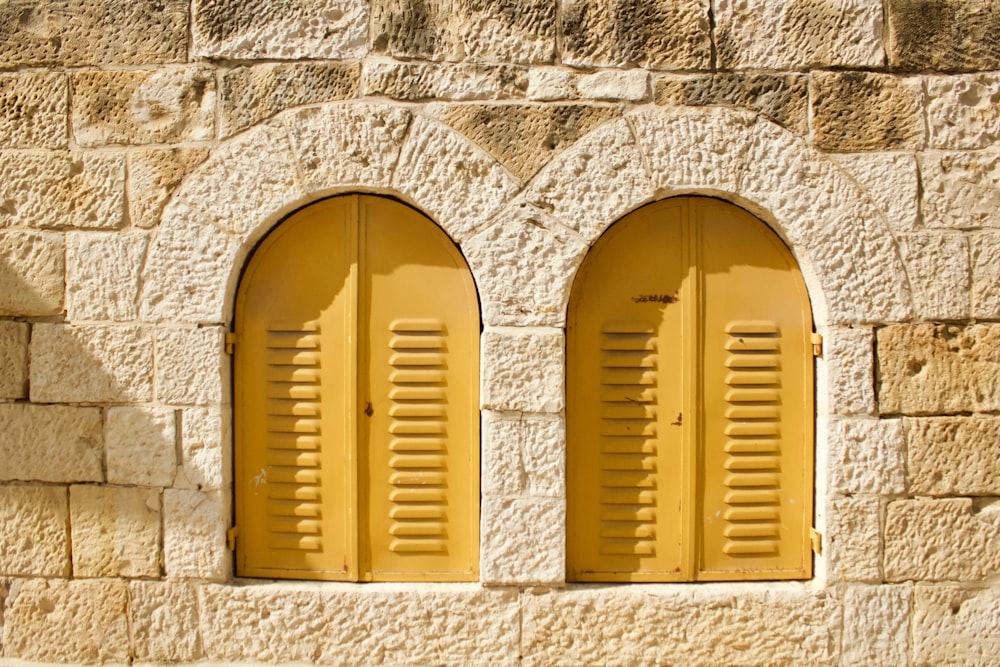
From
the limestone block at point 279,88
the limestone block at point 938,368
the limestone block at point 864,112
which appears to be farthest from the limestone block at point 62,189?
the limestone block at point 938,368

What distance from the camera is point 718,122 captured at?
2.93 meters

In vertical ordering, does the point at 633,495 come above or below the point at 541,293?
below

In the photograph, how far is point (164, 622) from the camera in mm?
2994

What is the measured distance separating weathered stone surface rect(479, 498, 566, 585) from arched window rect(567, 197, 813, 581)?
14 centimetres

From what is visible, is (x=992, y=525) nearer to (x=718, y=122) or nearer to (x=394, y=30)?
(x=718, y=122)

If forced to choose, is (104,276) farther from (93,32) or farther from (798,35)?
(798,35)

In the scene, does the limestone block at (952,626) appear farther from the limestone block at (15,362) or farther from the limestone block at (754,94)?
the limestone block at (15,362)

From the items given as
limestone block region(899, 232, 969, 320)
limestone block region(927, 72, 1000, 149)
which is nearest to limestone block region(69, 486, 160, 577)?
limestone block region(899, 232, 969, 320)

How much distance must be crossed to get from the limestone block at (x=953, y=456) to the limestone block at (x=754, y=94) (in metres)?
1.42

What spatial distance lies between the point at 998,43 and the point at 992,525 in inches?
84.1

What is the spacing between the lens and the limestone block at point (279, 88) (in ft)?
9.71

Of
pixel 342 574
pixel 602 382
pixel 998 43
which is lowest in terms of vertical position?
pixel 342 574

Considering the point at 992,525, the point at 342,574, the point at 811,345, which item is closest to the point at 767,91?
the point at 811,345

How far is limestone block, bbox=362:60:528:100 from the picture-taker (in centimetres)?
295
